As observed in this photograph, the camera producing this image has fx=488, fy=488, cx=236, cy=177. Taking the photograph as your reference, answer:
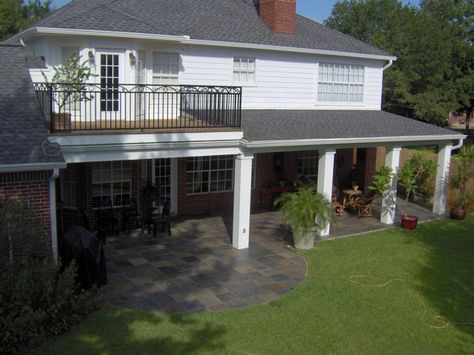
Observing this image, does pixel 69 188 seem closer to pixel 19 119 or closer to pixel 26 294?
pixel 19 119

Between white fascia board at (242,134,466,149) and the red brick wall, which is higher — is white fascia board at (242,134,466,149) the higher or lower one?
the higher one

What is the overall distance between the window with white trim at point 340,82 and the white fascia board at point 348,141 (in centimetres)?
347

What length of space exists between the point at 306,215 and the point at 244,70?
575 cm

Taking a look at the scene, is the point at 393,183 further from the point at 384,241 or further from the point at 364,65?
the point at 364,65

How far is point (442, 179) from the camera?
1706 cm

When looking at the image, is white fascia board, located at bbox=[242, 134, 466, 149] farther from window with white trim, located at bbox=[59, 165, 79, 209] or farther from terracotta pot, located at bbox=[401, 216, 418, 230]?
window with white trim, located at bbox=[59, 165, 79, 209]

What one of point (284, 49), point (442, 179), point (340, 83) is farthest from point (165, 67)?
point (442, 179)

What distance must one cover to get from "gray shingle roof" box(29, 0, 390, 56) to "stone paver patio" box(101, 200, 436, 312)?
5.60 metres

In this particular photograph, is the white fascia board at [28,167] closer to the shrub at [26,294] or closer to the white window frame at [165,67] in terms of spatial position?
the shrub at [26,294]

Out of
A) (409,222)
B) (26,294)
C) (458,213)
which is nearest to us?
(26,294)

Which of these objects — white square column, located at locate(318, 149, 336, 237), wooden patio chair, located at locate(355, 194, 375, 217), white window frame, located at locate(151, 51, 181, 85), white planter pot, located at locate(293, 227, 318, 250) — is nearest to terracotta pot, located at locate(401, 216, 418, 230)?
wooden patio chair, located at locate(355, 194, 375, 217)

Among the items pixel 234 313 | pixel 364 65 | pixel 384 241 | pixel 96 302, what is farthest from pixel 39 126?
pixel 364 65

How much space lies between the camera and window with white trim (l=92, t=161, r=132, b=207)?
13689mm

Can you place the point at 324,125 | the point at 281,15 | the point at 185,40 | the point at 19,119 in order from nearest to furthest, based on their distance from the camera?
the point at 19,119
the point at 185,40
the point at 324,125
the point at 281,15
